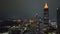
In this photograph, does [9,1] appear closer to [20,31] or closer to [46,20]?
[20,31]

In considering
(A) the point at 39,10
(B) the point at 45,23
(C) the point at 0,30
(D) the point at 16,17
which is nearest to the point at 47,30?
(B) the point at 45,23

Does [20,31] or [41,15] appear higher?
[41,15]

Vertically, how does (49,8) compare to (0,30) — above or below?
above

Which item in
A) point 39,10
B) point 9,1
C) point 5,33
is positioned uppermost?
point 9,1

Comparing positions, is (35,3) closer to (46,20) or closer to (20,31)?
(46,20)

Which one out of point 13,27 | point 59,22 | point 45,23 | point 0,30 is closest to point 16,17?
point 13,27

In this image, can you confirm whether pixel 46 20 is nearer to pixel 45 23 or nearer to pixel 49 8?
pixel 45 23

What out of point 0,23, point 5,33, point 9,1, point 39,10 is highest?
point 9,1
